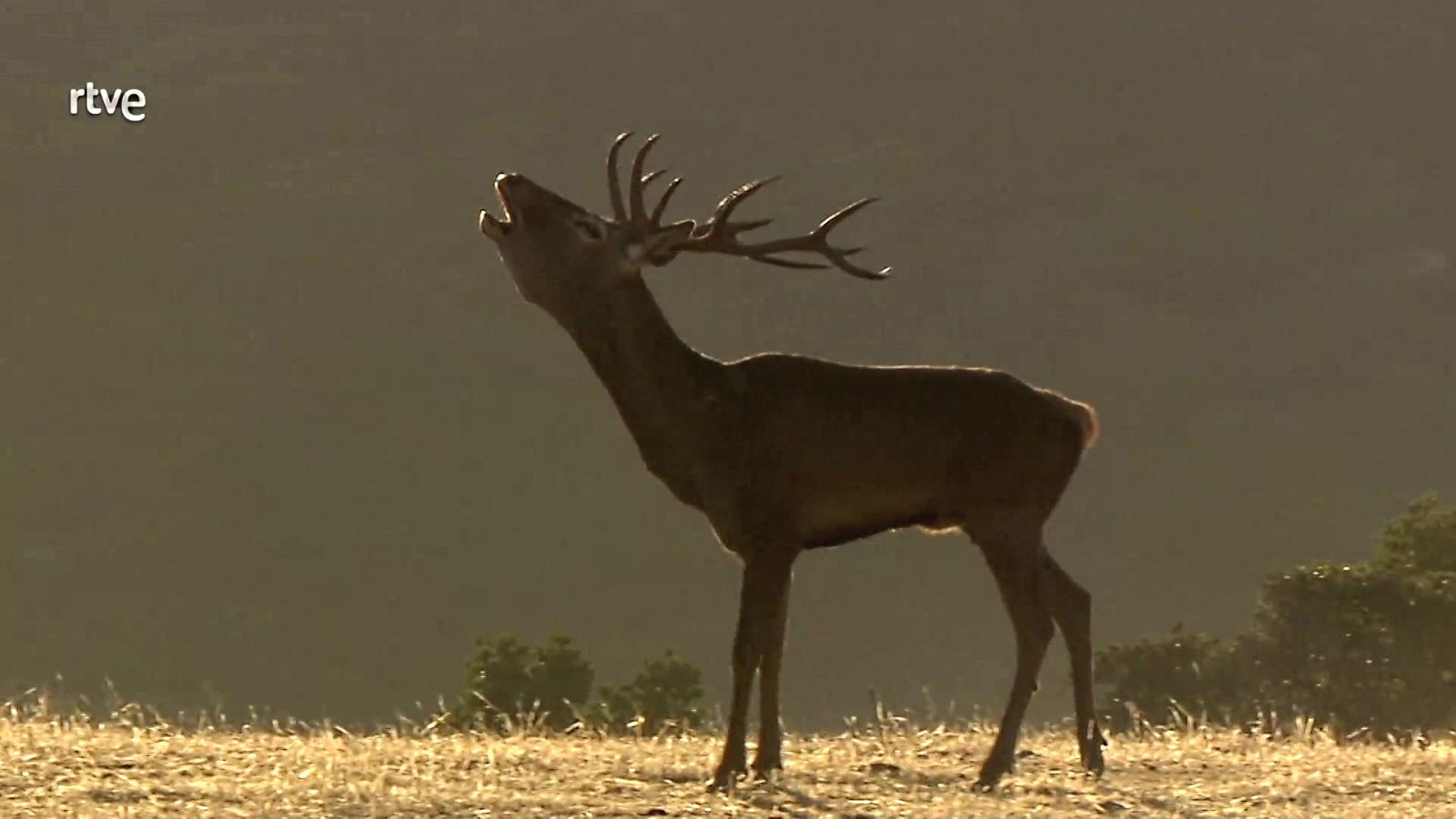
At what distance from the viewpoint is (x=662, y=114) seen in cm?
15812

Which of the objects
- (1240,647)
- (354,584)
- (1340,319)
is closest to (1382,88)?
(1340,319)

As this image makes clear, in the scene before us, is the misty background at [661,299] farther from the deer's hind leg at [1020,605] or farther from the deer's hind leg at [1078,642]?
the deer's hind leg at [1020,605]

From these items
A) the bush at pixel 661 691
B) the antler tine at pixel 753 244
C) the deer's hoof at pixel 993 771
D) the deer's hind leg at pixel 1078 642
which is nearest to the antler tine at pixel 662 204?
the antler tine at pixel 753 244

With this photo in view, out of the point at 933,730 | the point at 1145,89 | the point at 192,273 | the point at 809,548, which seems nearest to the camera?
the point at 809,548

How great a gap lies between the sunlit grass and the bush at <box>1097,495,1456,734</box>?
15.1 metres

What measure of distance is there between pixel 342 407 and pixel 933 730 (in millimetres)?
105334

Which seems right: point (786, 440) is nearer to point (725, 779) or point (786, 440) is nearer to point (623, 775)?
point (725, 779)

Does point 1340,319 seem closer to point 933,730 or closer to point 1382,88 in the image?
point 1382,88

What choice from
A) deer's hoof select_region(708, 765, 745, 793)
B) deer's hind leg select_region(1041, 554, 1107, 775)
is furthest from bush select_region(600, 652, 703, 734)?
deer's hoof select_region(708, 765, 745, 793)

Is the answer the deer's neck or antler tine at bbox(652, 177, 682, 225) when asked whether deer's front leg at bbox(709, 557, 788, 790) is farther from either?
antler tine at bbox(652, 177, 682, 225)

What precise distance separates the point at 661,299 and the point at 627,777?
122363 mm

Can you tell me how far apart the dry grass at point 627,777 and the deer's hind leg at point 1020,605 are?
0.34 meters

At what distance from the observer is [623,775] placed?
407 inches

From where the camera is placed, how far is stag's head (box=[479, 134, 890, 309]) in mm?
10859
